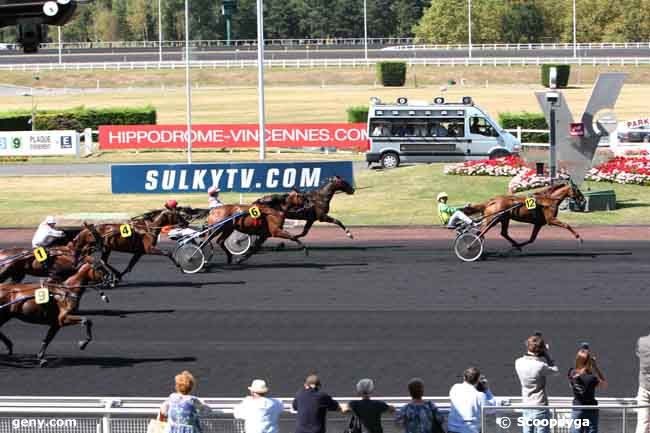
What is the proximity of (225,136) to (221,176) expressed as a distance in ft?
73.2

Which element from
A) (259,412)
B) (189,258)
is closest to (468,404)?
(259,412)

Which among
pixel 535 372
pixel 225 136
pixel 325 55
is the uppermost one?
pixel 325 55

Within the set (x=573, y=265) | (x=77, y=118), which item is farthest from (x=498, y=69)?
(x=573, y=265)

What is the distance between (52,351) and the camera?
1686cm

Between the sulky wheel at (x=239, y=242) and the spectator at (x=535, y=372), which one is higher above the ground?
the spectator at (x=535, y=372)

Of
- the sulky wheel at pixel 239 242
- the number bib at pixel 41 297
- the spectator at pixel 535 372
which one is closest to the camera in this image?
the spectator at pixel 535 372

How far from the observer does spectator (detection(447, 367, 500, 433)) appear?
10.2 metres

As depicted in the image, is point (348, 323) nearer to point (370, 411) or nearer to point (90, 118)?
point (370, 411)

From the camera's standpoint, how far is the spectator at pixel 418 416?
33.1ft

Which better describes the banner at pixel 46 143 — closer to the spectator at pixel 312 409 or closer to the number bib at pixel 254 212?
the number bib at pixel 254 212

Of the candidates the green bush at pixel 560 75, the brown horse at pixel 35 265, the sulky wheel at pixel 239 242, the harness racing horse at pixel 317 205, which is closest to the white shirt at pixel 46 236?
the brown horse at pixel 35 265

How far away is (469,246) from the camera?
23906 mm

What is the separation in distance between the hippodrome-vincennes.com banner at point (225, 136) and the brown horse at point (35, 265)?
31877 millimetres

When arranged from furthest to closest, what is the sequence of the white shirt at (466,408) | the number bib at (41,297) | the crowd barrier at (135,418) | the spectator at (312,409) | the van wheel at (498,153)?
the van wheel at (498,153)
the number bib at (41,297)
the spectator at (312,409)
the white shirt at (466,408)
the crowd barrier at (135,418)
